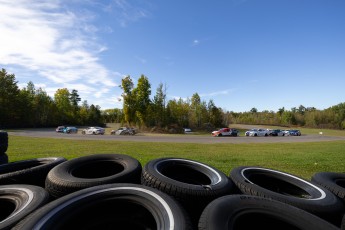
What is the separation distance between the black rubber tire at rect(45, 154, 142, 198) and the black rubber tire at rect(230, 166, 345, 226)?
6.49 feet

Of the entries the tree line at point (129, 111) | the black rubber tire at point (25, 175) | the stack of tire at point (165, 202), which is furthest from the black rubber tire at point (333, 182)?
the tree line at point (129, 111)

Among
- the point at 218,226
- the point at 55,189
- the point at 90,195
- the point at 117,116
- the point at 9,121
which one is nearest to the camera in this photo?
the point at 218,226

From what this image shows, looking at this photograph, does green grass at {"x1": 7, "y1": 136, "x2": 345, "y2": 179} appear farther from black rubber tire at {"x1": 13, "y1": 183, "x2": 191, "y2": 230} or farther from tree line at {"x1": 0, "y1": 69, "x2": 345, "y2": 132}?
tree line at {"x1": 0, "y1": 69, "x2": 345, "y2": 132}

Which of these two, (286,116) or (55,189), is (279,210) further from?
(286,116)

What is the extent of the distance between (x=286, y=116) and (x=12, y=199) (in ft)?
440

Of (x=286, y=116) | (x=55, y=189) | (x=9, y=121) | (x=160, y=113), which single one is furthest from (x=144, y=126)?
(x=286, y=116)

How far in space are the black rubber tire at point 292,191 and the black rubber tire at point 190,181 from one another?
365mm

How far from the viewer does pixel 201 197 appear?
3.88 meters

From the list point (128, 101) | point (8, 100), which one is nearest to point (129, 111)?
point (128, 101)

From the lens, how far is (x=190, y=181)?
5.65 m

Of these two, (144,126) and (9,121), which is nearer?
(144,126)

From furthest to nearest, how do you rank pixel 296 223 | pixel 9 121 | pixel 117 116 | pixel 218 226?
pixel 117 116, pixel 9 121, pixel 296 223, pixel 218 226

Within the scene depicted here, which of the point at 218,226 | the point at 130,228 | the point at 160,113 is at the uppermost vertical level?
the point at 160,113

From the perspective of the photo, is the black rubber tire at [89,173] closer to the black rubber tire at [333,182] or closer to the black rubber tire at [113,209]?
the black rubber tire at [113,209]
